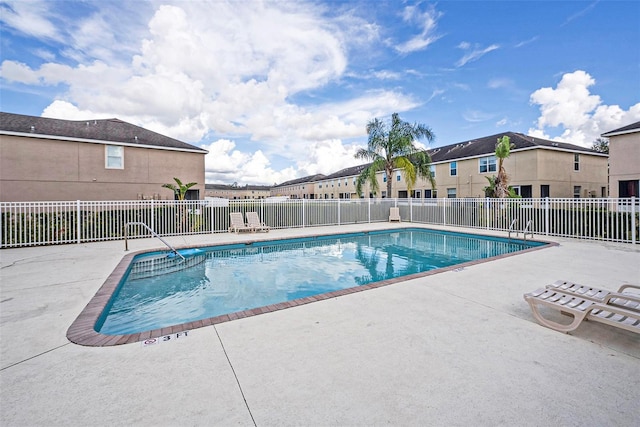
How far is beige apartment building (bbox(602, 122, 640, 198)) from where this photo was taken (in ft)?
51.8

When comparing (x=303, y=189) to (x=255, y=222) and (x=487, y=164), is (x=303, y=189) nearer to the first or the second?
(x=487, y=164)

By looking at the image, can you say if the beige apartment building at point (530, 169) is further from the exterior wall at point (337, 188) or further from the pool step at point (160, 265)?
the pool step at point (160, 265)

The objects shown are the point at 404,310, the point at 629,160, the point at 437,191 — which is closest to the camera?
→ the point at 404,310

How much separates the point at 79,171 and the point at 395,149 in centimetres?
1863

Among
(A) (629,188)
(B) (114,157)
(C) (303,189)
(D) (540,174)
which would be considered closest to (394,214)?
(D) (540,174)

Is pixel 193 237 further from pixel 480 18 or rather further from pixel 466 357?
pixel 480 18

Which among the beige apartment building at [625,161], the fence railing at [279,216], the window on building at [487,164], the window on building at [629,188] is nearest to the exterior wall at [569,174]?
the window on building at [487,164]

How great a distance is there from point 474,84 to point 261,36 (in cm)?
1229

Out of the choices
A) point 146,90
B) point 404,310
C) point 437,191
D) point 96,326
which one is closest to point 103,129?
point 146,90

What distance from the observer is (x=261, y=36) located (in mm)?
12773

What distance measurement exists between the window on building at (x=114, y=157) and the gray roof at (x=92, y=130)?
1.35 feet

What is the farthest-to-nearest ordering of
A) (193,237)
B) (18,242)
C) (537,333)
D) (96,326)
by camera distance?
(193,237) → (18,242) → (96,326) → (537,333)

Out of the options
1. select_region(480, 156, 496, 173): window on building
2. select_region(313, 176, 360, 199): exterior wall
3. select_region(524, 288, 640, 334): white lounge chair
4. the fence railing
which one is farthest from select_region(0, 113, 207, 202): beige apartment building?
select_region(313, 176, 360, 199): exterior wall

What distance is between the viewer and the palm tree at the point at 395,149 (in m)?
19.7
